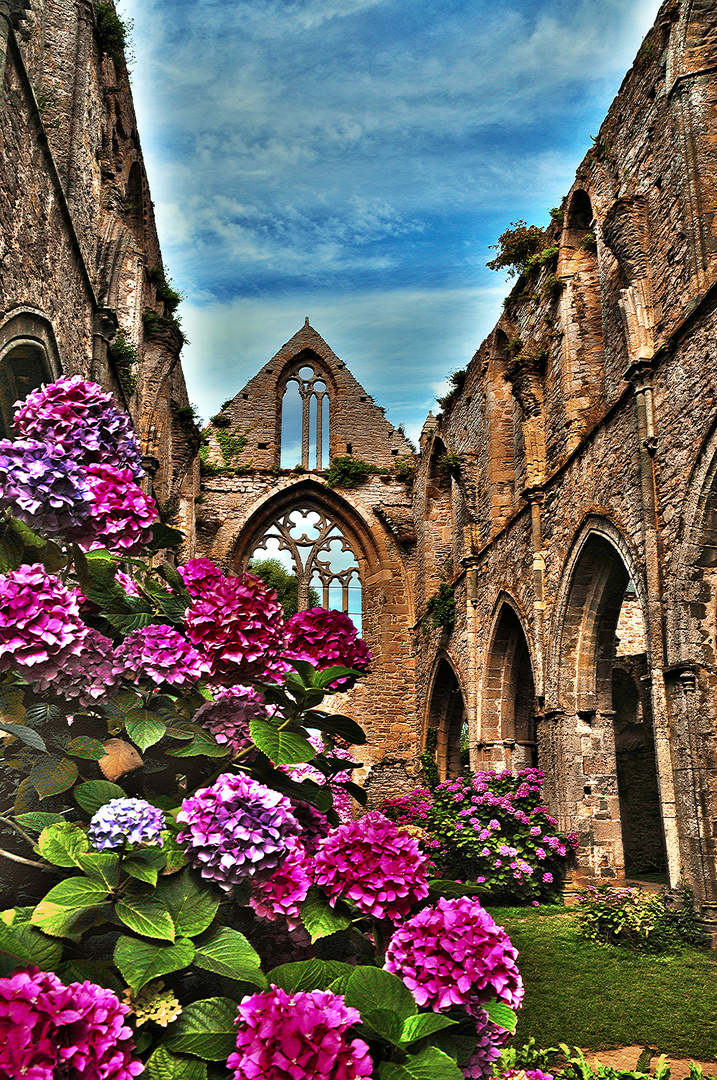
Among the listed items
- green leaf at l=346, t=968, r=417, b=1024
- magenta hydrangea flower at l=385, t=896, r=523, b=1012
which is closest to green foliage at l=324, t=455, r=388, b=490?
magenta hydrangea flower at l=385, t=896, r=523, b=1012

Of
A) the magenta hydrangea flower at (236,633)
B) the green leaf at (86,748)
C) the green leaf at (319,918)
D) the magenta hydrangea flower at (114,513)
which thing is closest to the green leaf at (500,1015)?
the green leaf at (319,918)

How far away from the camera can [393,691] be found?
57.7ft

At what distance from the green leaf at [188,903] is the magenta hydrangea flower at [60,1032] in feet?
0.75

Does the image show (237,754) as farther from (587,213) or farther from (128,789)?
(587,213)

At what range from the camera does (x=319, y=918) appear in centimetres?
158

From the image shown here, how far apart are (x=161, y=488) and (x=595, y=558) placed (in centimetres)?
682

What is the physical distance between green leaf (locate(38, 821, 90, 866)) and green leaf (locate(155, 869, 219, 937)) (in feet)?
0.54

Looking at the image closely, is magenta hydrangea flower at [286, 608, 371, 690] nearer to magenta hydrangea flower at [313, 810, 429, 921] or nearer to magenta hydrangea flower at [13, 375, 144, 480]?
magenta hydrangea flower at [313, 810, 429, 921]

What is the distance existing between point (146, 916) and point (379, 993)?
42 cm

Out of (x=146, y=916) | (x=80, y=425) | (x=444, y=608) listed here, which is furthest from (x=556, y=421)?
(x=146, y=916)

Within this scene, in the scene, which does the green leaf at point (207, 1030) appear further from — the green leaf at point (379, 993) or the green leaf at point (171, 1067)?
the green leaf at point (379, 993)

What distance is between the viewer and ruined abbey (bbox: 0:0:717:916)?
640 centimetres

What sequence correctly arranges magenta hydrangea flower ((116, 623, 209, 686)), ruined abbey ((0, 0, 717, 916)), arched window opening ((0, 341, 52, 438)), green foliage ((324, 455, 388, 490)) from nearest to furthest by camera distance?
magenta hydrangea flower ((116, 623, 209, 686)) → arched window opening ((0, 341, 52, 438)) → ruined abbey ((0, 0, 717, 916)) → green foliage ((324, 455, 388, 490))

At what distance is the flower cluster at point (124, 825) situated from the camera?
1.47m
